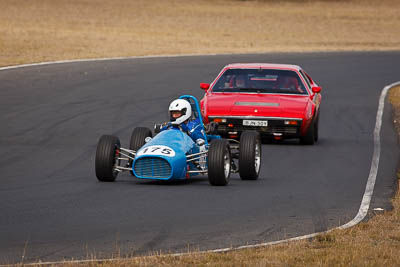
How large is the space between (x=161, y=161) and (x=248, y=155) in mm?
1472

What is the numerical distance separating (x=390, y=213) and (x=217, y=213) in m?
2.07

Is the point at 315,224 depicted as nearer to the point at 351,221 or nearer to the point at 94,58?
the point at 351,221

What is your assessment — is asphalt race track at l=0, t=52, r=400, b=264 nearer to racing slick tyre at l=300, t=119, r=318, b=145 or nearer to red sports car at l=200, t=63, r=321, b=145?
racing slick tyre at l=300, t=119, r=318, b=145

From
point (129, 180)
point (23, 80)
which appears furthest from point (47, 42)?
point (129, 180)

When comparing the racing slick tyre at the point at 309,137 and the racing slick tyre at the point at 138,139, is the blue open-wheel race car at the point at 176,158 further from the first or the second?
the racing slick tyre at the point at 309,137

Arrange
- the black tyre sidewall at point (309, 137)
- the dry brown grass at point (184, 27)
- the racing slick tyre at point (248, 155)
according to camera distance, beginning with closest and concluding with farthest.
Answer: the racing slick tyre at point (248, 155)
the black tyre sidewall at point (309, 137)
the dry brown grass at point (184, 27)

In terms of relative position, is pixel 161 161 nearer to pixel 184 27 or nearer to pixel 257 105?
pixel 257 105

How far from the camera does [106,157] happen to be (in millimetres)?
13070

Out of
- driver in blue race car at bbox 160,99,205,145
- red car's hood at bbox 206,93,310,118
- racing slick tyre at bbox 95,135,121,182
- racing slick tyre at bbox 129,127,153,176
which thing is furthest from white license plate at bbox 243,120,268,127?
racing slick tyre at bbox 95,135,121,182

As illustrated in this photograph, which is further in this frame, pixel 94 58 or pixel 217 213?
pixel 94 58

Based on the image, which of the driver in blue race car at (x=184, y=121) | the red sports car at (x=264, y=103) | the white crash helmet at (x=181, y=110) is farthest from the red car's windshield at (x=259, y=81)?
the white crash helmet at (x=181, y=110)

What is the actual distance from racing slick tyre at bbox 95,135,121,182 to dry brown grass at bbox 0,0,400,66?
871 inches

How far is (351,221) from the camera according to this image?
10.6m

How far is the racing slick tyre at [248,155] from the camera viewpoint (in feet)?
44.7
